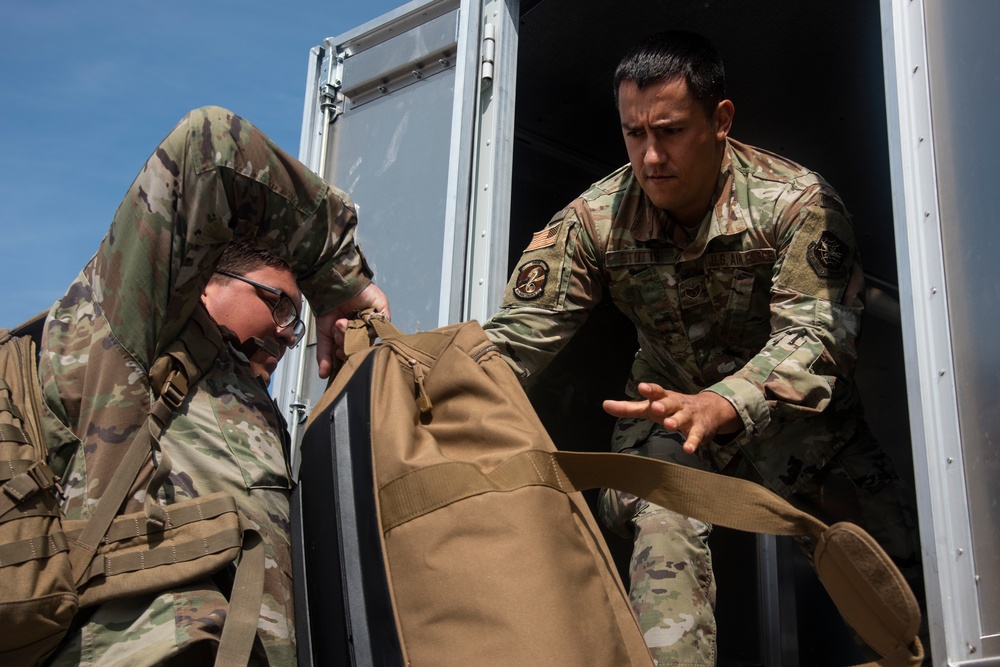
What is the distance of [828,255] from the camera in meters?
2.21

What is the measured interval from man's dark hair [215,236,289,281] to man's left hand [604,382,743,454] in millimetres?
805

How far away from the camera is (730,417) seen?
1898 mm

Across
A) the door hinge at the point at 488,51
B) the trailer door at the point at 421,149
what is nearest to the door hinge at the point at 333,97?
the trailer door at the point at 421,149

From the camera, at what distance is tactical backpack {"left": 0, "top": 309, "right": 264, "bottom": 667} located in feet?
4.16

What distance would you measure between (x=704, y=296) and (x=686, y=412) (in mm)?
796

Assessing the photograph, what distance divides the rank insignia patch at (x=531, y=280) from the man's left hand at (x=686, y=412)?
665mm

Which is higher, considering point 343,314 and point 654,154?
point 654,154

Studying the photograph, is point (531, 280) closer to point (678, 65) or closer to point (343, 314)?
point (678, 65)

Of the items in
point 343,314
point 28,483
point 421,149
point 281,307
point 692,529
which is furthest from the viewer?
point 421,149

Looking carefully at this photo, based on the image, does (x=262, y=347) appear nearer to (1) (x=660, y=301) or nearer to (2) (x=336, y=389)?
(2) (x=336, y=389)

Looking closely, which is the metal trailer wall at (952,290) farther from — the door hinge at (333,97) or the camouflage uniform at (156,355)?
the door hinge at (333,97)

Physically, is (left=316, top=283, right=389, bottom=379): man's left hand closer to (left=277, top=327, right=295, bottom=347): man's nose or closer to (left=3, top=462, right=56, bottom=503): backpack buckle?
(left=277, top=327, right=295, bottom=347): man's nose

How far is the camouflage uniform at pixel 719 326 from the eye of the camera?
207 centimetres

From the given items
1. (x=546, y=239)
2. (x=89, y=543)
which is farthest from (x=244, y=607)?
(x=546, y=239)
